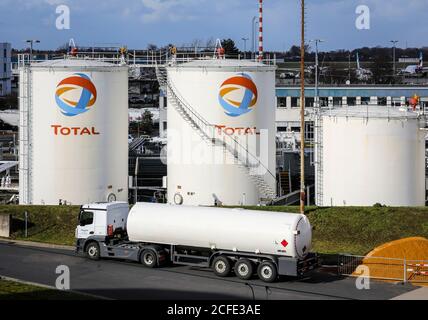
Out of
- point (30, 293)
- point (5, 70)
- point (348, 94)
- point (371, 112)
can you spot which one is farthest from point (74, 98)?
point (5, 70)

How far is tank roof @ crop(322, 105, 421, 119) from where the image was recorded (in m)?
34.8

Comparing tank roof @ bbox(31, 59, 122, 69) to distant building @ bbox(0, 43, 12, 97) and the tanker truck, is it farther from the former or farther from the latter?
distant building @ bbox(0, 43, 12, 97)

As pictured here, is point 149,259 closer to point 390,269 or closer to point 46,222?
point 390,269

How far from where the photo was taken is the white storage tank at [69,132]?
121ft

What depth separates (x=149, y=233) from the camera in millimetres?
25891

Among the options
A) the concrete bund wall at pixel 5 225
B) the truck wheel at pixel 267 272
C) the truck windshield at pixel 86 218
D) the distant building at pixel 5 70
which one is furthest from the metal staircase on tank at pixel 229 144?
the distant building at pixel 5 70

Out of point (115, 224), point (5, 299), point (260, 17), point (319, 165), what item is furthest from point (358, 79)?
point (5, 299)

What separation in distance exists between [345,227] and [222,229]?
8.71 m

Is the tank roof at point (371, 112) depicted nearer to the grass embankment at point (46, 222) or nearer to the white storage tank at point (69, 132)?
the white storage tank at point (69, 132)

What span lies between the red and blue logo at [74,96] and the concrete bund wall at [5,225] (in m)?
6.38

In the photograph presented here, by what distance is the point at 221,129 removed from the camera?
36.7 m

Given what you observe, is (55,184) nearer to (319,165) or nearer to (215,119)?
(215,119)

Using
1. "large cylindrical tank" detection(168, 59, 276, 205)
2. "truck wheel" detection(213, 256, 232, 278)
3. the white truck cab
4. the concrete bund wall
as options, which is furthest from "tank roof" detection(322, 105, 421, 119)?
the concrete bund wall

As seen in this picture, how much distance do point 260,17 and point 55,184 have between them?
18.0 meters
